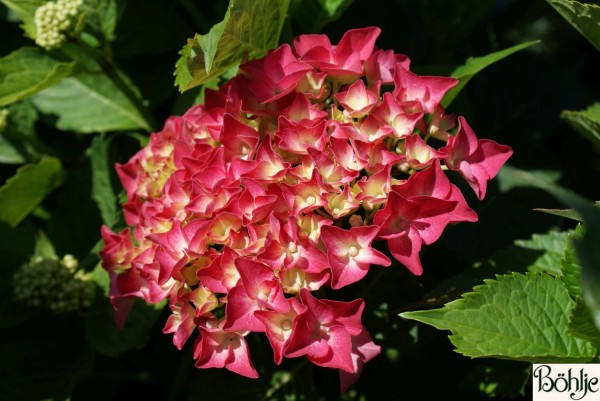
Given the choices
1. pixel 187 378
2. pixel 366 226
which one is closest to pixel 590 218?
pixel 366 226

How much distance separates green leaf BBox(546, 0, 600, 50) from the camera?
1.14 meters

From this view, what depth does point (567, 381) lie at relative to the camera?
1.11 m

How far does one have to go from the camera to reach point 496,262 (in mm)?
1355

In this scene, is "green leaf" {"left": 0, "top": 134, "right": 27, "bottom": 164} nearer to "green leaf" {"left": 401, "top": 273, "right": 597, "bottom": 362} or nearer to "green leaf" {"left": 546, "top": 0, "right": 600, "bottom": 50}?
"green leaf" {"left": 401, "top": 273, "right": 597, "bottom": 362}

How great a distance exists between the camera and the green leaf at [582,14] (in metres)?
1.14

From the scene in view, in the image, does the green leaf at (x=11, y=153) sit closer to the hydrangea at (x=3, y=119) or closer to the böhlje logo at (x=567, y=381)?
the hydrangea at (x=3, y=119)

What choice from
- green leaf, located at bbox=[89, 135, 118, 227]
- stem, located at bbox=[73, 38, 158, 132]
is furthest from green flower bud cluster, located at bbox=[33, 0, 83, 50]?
green leaf, located at bbox=[89, 135, 118, 227]

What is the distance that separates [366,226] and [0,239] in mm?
905

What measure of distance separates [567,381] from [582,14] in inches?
21.4

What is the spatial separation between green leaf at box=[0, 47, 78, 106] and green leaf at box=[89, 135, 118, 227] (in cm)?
19

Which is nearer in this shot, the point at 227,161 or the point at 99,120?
the point at 227,161

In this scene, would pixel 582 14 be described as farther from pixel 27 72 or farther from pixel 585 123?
pixel 27 72

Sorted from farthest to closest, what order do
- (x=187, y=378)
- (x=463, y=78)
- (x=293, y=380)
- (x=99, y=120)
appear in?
(x=99, y=120), (x=187, y=378), (x=293, y=380), (x=463, y=78)

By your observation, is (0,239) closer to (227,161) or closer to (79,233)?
(79,233)
